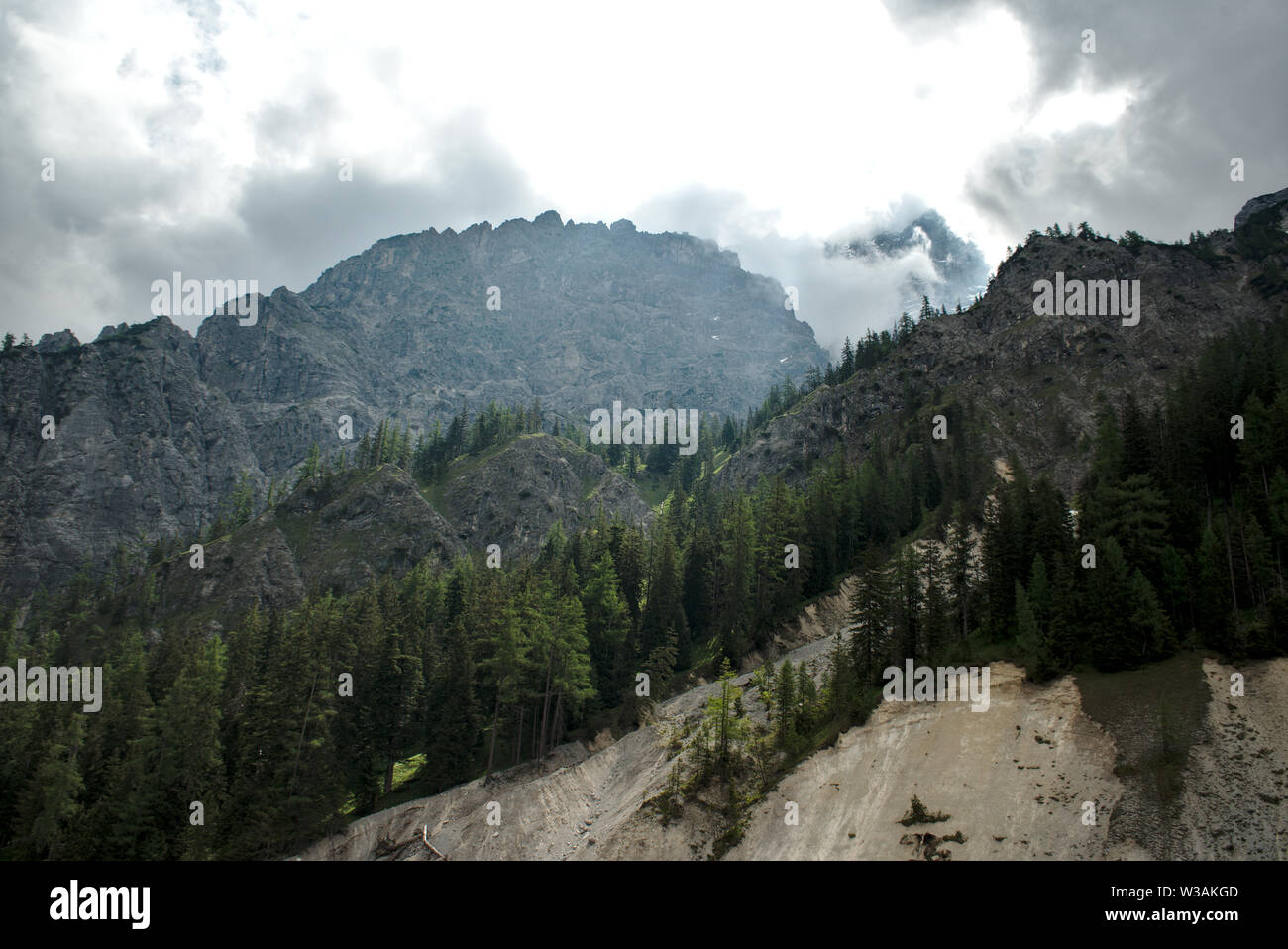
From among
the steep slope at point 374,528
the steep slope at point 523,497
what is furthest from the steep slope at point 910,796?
the steep slope at point 523,497

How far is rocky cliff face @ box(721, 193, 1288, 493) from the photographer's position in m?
128

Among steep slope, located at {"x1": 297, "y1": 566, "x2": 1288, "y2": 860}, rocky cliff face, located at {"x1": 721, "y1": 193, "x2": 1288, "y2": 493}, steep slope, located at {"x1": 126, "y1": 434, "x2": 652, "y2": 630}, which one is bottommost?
steep slope, located at {"x1": 297, "y1": 566, "x2": 1288, "y2": 860}

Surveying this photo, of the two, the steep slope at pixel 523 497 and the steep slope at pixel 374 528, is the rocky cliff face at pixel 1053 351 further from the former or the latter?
the steep slope at pixel 374 528

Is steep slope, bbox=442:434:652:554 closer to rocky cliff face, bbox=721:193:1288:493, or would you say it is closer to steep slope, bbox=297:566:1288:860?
rocky cliff face, bbox=721:193:1288:493

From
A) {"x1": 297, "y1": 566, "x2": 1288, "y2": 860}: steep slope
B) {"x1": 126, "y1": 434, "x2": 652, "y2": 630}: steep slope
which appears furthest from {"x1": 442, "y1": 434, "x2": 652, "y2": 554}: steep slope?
{"x1": 297, "y1": 566, "x2": 1288, "y2": 860}: steep slope

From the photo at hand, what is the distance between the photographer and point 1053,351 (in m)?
143

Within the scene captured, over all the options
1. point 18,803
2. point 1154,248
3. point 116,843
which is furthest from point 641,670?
point 1154,248

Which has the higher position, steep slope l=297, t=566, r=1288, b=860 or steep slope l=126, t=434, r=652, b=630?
steep slope l=126, t=434, r=652, b=630

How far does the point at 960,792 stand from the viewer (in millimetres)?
39062

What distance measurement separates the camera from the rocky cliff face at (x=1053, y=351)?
128250 mm

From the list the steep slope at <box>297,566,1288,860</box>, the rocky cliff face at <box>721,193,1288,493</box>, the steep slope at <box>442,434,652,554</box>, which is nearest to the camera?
the steep slope at <box>297,566,1288,860</box>
